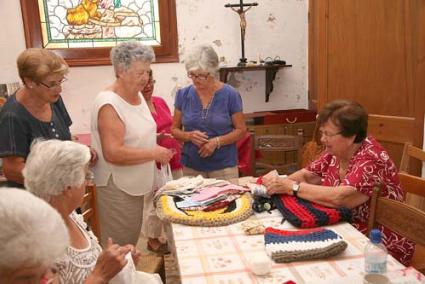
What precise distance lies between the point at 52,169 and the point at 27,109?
670 millimetres

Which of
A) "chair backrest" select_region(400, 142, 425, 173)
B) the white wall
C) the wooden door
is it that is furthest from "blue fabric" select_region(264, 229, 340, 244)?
the white wall

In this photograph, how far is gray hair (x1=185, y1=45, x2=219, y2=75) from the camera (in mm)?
2404

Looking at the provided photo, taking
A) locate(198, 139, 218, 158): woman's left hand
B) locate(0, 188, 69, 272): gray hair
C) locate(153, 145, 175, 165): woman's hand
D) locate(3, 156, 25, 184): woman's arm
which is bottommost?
locate(198, 139, 218, 158): woman's left hand

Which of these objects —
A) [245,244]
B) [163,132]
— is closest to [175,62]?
[163,132]

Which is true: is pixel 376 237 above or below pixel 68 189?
below

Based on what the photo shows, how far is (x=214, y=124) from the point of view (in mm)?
2490

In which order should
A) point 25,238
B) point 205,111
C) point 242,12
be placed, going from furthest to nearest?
point 242,12 → point 205,111 → point 25,238

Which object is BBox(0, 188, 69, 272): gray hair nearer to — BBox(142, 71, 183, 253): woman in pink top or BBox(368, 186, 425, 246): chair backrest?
BBox(368, 186, 425, 246): chair backrest

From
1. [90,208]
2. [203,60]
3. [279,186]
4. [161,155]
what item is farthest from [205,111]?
[90,208]

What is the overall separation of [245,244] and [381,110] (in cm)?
178

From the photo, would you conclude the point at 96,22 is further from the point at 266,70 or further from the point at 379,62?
the point at 379,62

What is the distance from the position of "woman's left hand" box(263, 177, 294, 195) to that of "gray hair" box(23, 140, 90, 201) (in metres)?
0.87

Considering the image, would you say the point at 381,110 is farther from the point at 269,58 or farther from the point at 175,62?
the point at 175,62

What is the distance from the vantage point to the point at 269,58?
384cm
